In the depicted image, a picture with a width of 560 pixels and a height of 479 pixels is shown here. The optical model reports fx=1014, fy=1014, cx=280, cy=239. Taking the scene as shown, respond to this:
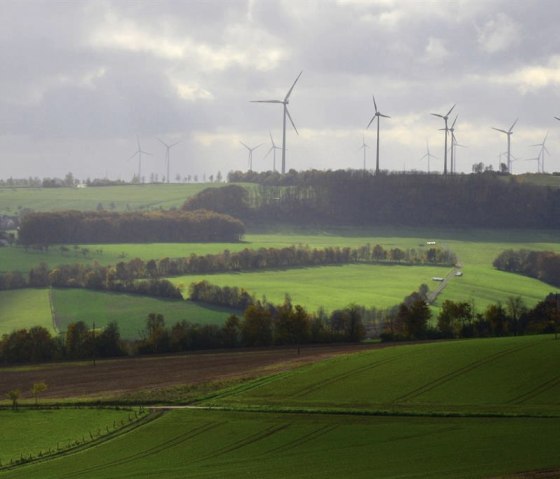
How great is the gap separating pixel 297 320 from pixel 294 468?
190ft

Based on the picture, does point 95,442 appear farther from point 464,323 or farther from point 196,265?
point 196,265

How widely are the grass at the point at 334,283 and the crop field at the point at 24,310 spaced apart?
67.1ft

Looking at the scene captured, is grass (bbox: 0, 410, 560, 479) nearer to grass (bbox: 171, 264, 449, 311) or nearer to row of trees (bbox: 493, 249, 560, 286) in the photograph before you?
grass (bbox: 171, 264, 449, 311)

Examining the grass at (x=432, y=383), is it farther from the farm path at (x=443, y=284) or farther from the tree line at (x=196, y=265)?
the tree line at (x=196, y=265)

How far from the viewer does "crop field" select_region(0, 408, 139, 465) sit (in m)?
61.8

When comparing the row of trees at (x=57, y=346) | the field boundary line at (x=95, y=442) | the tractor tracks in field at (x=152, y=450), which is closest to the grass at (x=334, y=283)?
the row of trees at (x=57, y=346)

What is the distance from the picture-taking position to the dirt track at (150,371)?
80938 millimetres

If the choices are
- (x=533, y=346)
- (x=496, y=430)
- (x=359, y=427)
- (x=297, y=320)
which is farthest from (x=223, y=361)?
(x=496, y=430)

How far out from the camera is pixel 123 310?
132 m

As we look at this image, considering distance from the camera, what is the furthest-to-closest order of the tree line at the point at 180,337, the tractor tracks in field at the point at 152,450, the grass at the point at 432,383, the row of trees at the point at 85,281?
the row of trees at the point at 85,281 → the tree line at the point at 180,337 → the grass at the point at 432,383 → the tractor tracks in field at the point at 152,450

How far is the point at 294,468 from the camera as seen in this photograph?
50.0m

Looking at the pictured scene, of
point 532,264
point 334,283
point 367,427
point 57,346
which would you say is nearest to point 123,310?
point 57,346

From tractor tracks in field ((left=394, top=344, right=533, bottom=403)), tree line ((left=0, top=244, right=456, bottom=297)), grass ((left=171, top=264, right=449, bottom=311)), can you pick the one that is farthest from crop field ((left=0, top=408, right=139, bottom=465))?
tree line ((left=0, top=244, right=456, bottom=297))

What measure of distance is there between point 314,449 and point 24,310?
85635 millimetres
